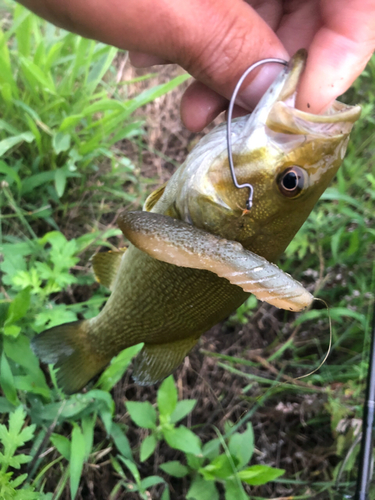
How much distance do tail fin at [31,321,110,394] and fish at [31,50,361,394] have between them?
0.70 feet

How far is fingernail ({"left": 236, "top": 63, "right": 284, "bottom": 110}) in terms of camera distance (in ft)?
4.75

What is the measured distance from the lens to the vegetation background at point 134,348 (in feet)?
6.52

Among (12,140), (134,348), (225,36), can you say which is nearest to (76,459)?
(134,348)

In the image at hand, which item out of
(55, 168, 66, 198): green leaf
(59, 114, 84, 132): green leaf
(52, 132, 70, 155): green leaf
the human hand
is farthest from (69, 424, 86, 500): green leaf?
the human hand

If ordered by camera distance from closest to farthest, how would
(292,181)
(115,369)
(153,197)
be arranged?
(292,181) < (153,197) < (115,369)

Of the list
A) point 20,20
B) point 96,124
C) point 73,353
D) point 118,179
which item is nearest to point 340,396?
point 73,353

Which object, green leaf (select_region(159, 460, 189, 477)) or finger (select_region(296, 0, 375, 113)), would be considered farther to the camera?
green leaf (select_region(159, 460, 189, 477))

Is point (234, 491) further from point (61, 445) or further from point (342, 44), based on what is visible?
point (342, 44)

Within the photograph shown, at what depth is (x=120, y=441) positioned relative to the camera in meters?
2.19

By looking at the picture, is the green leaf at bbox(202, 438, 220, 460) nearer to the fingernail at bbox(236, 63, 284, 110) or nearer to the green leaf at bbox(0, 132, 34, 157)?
the fingernail at bbox(236, 63, 284, 110)

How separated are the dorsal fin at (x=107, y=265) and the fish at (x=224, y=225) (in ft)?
0.78

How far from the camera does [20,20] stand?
82.4 inches

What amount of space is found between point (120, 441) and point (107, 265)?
112 centimetres

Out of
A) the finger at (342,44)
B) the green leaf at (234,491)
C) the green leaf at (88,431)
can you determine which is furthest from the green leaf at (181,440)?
the finger at (342,44)
